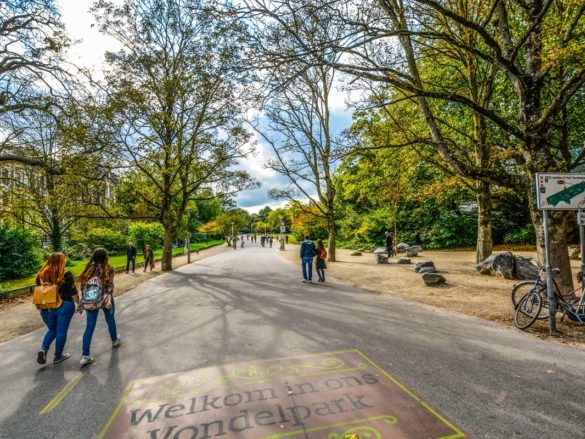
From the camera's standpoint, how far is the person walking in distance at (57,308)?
4.54 metres

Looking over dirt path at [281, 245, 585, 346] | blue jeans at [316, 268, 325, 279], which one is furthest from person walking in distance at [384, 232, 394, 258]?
blue jeans at [316, 268, 325, 279]

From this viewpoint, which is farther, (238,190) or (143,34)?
(238,190)

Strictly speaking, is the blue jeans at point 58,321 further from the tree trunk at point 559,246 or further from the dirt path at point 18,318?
the tree trunk at point 559,246

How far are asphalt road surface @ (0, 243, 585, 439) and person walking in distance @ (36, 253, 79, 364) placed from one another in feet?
0.83

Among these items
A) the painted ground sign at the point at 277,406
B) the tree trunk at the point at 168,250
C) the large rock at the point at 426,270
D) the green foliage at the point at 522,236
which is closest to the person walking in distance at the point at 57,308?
the painted ground sign at the point at 277,406

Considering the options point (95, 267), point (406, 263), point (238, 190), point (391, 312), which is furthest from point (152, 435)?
point (238, 190)

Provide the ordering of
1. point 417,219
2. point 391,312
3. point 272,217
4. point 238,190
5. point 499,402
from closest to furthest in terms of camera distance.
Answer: point 499,402 → point 391,312 → point 238,190 → point 417,219 → point 272,217

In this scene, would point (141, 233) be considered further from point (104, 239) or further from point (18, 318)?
point (18, 318)

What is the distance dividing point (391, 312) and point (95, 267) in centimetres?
616

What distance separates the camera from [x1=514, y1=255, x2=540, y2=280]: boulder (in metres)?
10.8

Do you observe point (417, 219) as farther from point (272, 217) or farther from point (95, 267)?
point (272, 217)

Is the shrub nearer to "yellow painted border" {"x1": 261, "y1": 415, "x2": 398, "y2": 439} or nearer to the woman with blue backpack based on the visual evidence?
the woman with blue backpack

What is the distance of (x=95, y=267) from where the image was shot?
4930mm

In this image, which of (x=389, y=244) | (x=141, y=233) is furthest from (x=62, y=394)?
(x=141, y=233)
